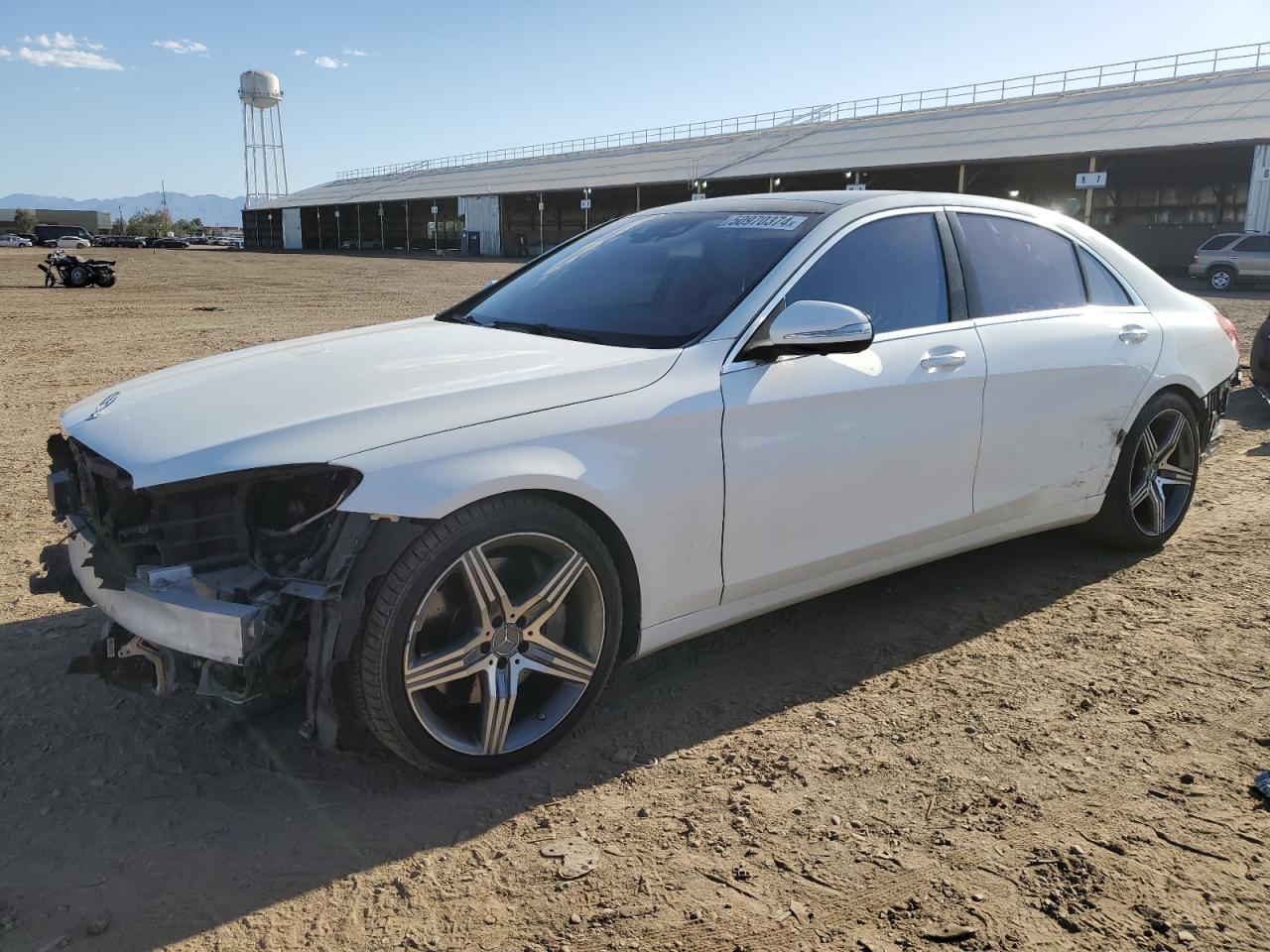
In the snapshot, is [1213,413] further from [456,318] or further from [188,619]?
[188,619]

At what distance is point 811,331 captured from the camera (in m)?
3.10

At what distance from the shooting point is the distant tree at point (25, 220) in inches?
4252

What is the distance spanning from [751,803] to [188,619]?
5.22ft

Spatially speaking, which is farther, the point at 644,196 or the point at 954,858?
the point at 644,196

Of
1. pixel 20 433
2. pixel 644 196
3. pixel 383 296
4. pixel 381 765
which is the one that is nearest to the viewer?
pixel 381 765

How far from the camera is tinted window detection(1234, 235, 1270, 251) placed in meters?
23.8

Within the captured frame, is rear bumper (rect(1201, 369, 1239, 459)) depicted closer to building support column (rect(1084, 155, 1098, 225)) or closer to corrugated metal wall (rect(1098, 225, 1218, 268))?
corrugated metal wall (rect(1098, 225, 1218, 268))

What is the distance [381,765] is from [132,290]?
946 inches

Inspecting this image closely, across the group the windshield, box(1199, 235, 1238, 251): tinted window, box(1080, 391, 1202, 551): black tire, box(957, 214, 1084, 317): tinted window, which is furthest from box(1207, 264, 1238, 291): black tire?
the windshield

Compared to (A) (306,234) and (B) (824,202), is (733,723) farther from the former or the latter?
(A) (306,234)

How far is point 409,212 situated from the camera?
70688mm

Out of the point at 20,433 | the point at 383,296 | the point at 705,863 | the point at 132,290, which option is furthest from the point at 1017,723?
the point at 132,290

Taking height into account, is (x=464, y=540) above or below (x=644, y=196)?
below

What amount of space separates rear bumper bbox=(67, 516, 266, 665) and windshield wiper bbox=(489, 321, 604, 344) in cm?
144
